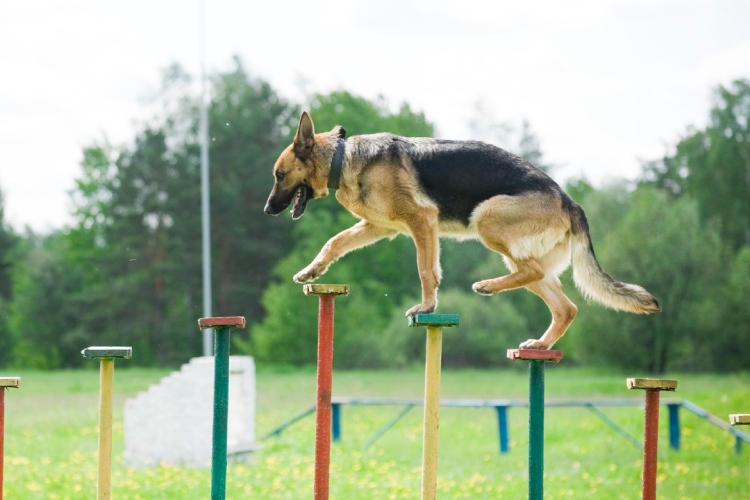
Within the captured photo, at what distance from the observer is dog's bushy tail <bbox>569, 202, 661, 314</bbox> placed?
5945mm

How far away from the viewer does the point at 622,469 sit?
12773 mm

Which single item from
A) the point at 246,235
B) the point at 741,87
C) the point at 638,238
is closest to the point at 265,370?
the point at 246,235

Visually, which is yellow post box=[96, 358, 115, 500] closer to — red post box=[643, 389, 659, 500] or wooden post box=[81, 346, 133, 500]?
wooden post box=[81, 346, 133, 500]

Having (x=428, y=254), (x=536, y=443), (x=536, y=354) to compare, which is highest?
(x=428, y=254)

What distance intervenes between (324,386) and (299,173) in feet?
4.96

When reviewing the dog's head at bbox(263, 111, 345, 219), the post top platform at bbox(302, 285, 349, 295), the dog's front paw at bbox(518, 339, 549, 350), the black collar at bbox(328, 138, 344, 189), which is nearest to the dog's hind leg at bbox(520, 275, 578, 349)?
the dog's front paw at bbox(518, 339, 549, 350)

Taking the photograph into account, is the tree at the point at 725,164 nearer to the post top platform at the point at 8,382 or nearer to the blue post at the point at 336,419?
the blue post at the point at 336,419

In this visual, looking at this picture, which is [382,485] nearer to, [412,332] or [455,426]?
[455,426]

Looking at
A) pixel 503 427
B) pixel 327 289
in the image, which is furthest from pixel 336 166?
pixel 503 427

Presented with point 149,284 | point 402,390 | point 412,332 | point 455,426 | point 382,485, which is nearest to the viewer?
point 382,485

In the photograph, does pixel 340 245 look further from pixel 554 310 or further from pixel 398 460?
pixel 398 460

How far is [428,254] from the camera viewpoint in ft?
19.4

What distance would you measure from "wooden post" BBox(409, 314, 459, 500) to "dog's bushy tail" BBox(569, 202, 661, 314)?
3.86 feet

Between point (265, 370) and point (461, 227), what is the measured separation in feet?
121
